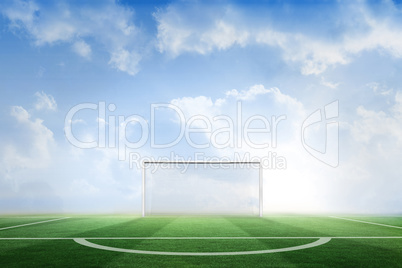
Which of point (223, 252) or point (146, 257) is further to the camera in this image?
point (223, 252)

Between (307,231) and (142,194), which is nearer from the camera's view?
(307,231)

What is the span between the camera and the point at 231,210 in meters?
17.2

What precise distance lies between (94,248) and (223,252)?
2.67m

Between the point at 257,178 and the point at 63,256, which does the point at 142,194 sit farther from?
the point at 63,256

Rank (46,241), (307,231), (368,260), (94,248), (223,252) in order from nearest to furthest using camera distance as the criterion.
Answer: (368,260) → (223,252) → (94,248) → (46,241) → (307,231)

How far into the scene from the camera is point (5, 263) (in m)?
6.39

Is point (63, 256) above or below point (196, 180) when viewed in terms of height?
below

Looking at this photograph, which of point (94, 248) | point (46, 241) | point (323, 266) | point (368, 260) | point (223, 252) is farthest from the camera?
point (46, 241)

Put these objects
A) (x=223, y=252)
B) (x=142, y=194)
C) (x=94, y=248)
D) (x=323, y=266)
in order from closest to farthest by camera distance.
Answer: (x=323, y=266) < (x=223, y=252) < (x=94, y=248) < (x=142, y=194)

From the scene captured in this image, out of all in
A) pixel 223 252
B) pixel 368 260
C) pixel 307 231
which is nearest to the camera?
pixel 368 260

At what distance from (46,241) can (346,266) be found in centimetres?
670

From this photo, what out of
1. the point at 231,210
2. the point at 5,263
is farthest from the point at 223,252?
the point at 231,210

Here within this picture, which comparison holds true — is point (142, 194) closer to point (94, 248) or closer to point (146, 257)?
point (94, 248)

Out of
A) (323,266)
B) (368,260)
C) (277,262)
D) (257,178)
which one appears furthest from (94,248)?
(257,178)
